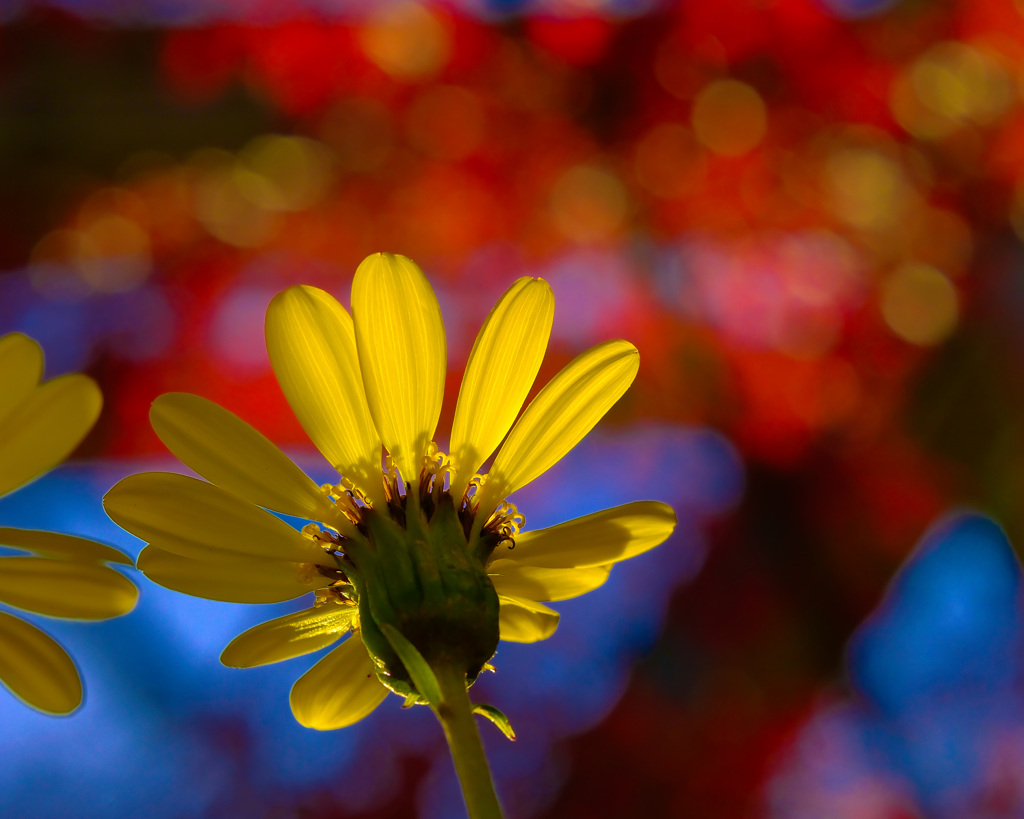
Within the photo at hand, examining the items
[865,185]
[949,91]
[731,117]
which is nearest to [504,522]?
[731,117]

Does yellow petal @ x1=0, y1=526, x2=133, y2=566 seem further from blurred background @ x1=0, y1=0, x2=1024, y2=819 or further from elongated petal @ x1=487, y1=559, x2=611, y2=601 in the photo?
blurred background @ x1=0, y1=0, x2=1024, y2=819

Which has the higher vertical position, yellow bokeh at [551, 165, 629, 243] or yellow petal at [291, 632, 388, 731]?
yellow bokeh at [551, 165, 629, 243]

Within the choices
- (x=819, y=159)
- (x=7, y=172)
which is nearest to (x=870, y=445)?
(x=819, y=159)

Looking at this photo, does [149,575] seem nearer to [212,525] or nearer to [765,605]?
[212,525]

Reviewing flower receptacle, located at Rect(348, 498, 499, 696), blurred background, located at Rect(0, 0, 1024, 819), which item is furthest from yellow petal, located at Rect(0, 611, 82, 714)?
blurred background, located at Rect(0, 0, 1024, 819)

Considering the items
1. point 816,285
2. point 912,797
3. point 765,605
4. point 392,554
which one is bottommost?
point 912,797

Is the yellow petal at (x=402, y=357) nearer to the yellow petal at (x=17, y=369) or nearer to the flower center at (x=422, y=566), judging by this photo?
the flower center at (x=422, y=566)
